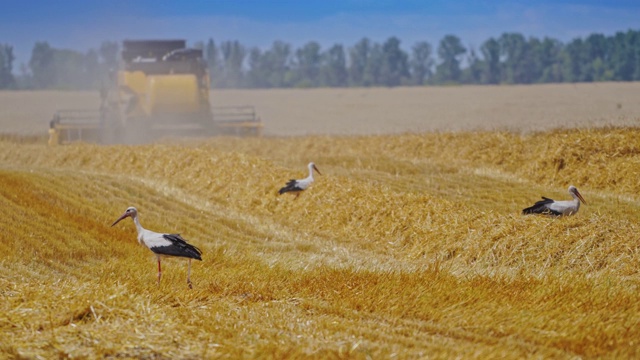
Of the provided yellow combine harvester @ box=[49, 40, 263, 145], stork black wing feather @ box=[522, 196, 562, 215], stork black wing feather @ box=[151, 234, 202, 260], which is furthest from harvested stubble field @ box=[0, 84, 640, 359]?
yellow combine harvester @ box=[49, 40, 263, 145]

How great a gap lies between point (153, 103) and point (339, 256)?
21650 millimetres

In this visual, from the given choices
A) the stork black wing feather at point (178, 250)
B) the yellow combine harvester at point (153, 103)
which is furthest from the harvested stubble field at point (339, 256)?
the yellow combine harvester at point (153, 103)

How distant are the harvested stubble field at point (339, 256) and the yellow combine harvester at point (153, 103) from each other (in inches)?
269

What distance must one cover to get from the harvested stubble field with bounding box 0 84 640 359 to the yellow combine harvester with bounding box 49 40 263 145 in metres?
6.83

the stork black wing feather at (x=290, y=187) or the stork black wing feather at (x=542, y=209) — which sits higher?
the stork black wing feather at (x=542, y=209)

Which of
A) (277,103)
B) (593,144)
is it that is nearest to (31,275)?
(593,144)

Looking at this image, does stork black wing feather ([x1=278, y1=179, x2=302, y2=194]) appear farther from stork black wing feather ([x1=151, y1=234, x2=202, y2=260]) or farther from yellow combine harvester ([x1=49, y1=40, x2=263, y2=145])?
yellow combine harvester ([x1=49, y1=40, x2=263, y2=145])

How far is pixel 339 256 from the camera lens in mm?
14367

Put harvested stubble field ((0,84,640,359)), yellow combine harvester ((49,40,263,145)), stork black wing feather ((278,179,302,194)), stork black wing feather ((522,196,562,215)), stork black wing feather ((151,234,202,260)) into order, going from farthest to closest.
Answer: yellow combine harvester ((49,40,263,145)) < stork black wing feather ((278,179,302,194)) < stork black wing feather ((522,196,562,215)) < stork black wing feather ((151,234,202,260)) < harvested stubble field ((0,84,640,359))

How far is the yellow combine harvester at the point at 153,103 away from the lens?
34.7 metres

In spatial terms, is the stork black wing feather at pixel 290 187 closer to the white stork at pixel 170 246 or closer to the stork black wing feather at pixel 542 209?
the stork black wing feather at pixel 542 209

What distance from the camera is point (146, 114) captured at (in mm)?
34938

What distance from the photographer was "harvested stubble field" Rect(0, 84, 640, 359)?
756 centimetres

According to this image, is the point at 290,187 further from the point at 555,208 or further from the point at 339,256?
the point at 555,208
